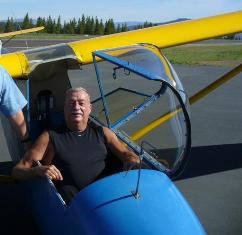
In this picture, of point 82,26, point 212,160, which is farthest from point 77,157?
point 82,26

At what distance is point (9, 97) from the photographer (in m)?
3.14

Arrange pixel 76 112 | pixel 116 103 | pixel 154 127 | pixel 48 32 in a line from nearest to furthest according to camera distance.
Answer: pixel 76 112 → pixel 154 127 → pixel 116 103 → pixel 48 32

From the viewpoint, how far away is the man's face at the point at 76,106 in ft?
10.3

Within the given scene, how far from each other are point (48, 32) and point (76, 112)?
45203mm

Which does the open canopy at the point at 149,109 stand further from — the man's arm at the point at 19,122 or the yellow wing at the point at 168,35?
the man's arm at the point at 19,122

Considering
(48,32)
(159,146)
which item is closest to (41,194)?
(159,146)

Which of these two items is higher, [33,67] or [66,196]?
[33,67]

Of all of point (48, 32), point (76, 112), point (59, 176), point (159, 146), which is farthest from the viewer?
point (48, 32)

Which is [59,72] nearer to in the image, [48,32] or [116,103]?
[116,103]

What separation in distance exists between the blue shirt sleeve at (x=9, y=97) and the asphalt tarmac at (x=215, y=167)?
6.34 feet

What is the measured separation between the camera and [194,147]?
6258 mm

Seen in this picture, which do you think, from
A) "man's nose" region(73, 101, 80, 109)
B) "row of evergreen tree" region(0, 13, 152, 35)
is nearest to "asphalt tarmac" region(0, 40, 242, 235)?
"man's nose" region(73, 101, 80, 109)

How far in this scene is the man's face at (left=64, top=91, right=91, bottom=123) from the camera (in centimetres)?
315

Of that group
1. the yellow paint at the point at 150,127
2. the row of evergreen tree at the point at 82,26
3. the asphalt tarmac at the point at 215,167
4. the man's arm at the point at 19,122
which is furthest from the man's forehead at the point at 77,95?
the row of evergreen tree at the point at 82,26
